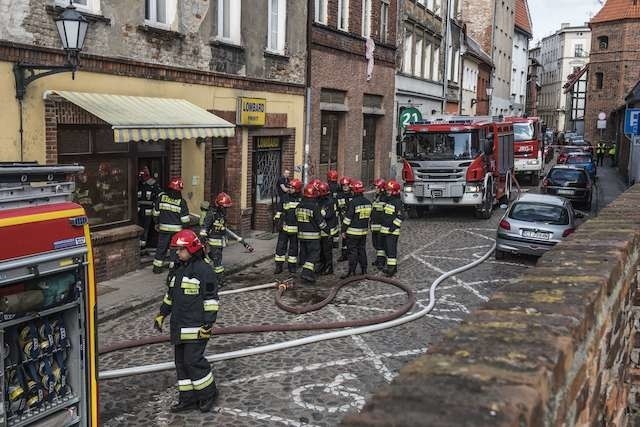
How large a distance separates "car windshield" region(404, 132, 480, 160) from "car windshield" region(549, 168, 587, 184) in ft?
17.1

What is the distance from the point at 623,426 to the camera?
4.96 m

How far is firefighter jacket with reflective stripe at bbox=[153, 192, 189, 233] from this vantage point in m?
12.7

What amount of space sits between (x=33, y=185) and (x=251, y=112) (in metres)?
11.8

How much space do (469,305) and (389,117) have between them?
1768 cm

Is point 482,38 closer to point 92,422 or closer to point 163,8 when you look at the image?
point 163,8

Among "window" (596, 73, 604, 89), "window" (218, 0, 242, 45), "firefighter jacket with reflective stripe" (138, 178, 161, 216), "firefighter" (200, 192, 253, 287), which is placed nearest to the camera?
"firefighter" (200, 192, 253, 287)

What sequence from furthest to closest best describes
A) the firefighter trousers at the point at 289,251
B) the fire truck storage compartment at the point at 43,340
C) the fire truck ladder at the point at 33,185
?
1. the firefighter trousers at the point at 289,251
2. the fire truck ladder at the point at 33,185
3. the fire truck storage compartment at the point at 43,340

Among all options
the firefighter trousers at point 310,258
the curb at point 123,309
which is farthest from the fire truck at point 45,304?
the firefighter trousers at point 310,258

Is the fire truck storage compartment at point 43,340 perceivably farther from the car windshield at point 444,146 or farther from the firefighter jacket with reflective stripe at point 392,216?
the car windshield at point 444,146

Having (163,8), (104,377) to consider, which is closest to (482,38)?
(163,8)

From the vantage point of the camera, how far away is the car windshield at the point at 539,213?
14.6 meters

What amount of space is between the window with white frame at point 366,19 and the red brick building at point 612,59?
4103cm

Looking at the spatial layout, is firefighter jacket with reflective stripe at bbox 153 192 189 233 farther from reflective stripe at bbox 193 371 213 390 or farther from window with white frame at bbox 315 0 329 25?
window with white frame at bbox 315 0 329 25

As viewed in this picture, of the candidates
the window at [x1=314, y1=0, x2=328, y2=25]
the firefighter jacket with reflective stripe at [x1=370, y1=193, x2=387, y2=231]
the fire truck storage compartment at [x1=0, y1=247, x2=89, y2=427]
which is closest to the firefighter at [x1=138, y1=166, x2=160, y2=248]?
the firefighter jacket with reflective stripe at [x1=370, y1=193, x2=387, y2=231]
